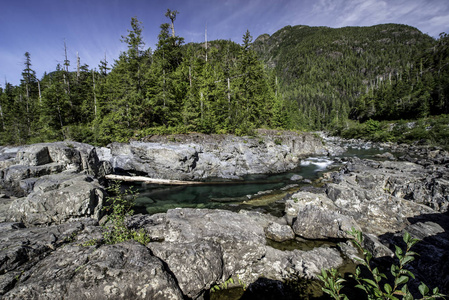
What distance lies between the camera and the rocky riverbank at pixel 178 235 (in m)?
5.02

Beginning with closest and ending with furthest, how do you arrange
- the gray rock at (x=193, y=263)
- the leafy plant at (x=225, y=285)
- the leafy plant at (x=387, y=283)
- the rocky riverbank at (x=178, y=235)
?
the leafy plant at (x=387, y=283)
the rocky riverbank at (x=178, y=235)
the gray rock at (x=193, y=263)
the leafy plant at (x=225, y=285)

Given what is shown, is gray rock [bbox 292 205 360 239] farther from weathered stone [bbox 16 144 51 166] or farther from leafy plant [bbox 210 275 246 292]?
weathered stone [bbox 16 144 51 166]

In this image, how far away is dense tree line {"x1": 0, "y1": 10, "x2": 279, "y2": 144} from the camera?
82.2 ft

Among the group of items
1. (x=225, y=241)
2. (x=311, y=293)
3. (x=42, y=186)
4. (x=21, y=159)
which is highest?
(x=21, y=159)

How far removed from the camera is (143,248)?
5.93 m

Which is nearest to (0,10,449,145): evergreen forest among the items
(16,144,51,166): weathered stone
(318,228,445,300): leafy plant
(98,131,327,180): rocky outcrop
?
(98,131,327,180): rocky outcrop

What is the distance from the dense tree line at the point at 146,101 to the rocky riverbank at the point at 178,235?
9.81 m

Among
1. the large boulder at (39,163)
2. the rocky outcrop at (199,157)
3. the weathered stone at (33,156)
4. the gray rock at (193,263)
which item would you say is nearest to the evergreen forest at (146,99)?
the rocky outcrop at (199,157)

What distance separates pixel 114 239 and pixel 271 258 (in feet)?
20.2

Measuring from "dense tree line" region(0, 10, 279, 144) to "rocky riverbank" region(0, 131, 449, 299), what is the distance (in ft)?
32.2

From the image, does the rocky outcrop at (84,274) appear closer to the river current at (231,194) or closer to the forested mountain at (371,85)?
the river current at (231,194)

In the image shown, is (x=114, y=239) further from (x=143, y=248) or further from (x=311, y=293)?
(x=311, y=293)

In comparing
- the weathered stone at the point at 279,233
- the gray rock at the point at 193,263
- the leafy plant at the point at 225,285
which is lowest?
the leafy plant at the point at 225,285

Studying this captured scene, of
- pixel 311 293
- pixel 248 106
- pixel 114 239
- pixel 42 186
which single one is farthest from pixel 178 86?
pixel 311 293
